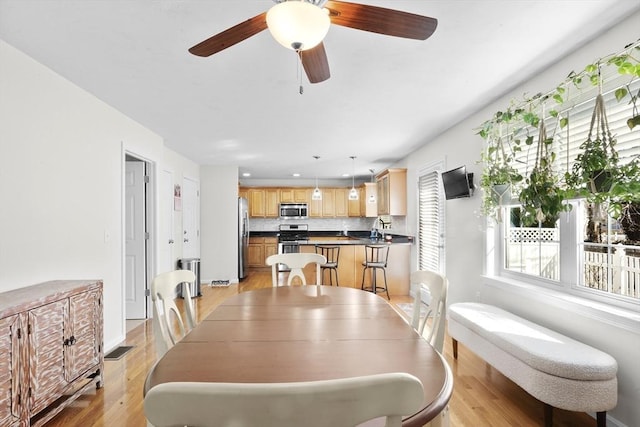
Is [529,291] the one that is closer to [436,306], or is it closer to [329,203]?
[436,306]

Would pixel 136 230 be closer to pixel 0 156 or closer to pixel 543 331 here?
pixel 0 156

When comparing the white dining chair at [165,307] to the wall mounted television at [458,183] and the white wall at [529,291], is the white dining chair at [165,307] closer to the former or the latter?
the white wall at [529,291]

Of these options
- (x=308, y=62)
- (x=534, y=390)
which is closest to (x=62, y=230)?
(x=308, y=62)

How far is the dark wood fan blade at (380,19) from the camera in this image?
4.23ft

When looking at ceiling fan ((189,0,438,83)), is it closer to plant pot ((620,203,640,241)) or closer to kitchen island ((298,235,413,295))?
plant pot ((620,203,640,241))

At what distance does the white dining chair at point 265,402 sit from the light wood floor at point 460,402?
191 cm

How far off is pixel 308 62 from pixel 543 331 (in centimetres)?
236

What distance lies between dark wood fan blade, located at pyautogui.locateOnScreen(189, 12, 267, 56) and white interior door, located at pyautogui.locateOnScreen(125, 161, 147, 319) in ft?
10.4

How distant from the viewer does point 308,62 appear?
1.70 metres

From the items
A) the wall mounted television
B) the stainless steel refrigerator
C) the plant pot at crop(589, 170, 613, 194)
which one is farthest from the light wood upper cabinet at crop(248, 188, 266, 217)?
the plant pot at crop(589, 170, 613, 194)

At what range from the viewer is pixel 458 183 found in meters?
3.64

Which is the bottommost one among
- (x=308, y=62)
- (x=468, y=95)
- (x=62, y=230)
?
(x=62, y=230)

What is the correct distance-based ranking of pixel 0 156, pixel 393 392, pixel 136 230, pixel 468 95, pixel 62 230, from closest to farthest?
pixel 393 392, pixel 0 156, pixel 62 230, pixel 468 95, pixel 136 230

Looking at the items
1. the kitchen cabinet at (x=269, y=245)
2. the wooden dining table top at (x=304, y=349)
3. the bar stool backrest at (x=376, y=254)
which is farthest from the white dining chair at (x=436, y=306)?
the kitchen cabinet at (x=269, y=245)
